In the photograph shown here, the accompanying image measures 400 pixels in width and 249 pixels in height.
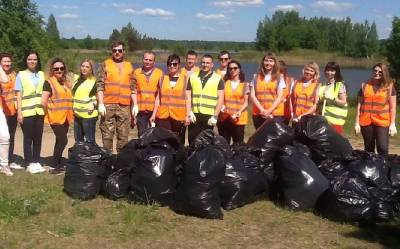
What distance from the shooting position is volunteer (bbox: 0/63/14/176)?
6.29m

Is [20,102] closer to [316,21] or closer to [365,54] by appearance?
[365,54]

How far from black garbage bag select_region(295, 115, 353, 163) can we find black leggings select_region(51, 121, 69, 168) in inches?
119

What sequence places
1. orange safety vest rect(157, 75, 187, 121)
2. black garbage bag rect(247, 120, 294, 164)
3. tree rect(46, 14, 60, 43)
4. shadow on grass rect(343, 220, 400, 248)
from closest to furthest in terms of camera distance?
shadow on grass rect(343, 220, 400, 248) → black garbage bag rect(247, 120, 294, 164) → orange safety vest rect(157, 75, 187, 121) → tree rect(46, 14, 60, 43)

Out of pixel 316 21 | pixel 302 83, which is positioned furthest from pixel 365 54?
pixel 302 83

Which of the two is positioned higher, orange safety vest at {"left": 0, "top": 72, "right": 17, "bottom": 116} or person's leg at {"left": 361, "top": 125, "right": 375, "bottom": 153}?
orange safety vest at {"left": 0, "top": 72, "right": 17, "bottom": 116}

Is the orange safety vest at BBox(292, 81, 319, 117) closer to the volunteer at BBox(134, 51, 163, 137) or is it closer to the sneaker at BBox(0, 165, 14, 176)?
the volunteer at BBox(134, 51, 163, 137)

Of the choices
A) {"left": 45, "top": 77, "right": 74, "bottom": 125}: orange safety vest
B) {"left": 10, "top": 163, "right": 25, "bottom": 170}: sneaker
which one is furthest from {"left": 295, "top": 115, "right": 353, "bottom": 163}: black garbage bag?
{"left": 10, "top": 163, "right": 25, "bottom": 170}: sneaker

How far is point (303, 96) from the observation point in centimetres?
645

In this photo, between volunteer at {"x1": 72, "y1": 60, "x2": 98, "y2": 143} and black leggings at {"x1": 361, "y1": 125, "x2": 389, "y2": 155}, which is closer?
black leggings at {"x1": 361, "y1": 125, "x2": 389, "y2": 155}

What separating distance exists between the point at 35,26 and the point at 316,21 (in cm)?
8249

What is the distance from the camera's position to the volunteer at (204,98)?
247 inches

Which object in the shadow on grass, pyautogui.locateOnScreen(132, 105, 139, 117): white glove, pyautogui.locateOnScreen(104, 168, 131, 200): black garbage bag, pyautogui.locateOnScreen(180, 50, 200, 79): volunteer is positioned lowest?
the shadow on grass

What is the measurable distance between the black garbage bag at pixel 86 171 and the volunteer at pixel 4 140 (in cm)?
113

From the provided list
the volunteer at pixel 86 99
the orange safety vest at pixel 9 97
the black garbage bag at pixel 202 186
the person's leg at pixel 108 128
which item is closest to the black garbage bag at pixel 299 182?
the black garbage bag at pixel 202 186
